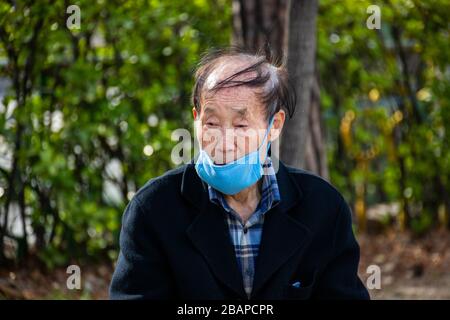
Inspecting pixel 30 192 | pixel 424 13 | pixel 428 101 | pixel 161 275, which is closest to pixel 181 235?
pixel 161 275

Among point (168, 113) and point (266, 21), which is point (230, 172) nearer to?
point (266, 21)

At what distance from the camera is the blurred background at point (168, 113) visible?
4.69 metres

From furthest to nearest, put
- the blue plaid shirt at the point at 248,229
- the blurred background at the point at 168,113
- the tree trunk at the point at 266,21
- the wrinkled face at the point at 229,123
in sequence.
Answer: the blurred background at the point at 168,113 < the tree trunk at the point at 266,21 < the blue plaid shirt at the point at 248,229 < the wrinkled face at the point at 229,123

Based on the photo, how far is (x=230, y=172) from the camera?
2.42 m

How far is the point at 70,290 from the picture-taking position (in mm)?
5117

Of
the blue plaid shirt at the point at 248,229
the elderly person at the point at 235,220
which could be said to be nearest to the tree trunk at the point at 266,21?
the elderly person at the point at 235,220

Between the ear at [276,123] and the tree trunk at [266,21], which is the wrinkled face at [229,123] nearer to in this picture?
the ear at [276,123]

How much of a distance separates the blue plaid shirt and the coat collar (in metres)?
0.02

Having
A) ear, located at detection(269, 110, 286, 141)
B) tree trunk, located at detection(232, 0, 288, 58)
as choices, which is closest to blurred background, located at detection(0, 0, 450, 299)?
tree trunk, located at detection(232, 0, 288, 58)

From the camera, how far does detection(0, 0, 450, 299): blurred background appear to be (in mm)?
4688

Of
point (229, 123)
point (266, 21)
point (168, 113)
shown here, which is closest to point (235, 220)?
point (229, 123)

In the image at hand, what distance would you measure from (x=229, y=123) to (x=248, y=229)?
35 cm

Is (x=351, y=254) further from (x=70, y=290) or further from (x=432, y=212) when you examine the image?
(x=432, y=212)

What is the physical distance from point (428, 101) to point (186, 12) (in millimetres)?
2092
